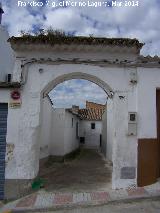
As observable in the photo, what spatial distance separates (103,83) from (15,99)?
9.25 ft

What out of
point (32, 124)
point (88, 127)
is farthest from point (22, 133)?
point (88, 127)

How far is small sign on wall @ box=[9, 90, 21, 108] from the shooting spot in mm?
9508

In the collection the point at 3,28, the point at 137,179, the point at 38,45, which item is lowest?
the point at 137,179

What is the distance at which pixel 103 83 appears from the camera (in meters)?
9.87

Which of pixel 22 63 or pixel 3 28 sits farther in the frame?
pixel 3 28

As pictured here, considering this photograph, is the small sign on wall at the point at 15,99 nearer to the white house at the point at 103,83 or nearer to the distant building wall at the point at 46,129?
the white house at the point at 103,83

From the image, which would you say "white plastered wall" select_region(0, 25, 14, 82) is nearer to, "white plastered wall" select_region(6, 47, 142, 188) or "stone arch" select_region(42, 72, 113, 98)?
"stone arch" select_region(42, 72, 113, 98)

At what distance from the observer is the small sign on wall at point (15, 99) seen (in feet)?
31.2

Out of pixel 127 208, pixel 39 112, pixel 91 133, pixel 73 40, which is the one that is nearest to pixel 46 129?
pixel 39 112

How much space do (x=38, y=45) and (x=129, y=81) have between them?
309 cm

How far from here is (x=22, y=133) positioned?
9523 millimetres

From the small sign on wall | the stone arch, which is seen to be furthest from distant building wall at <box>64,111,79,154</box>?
the small sign on wall

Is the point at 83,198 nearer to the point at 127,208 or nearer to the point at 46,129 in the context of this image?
the point at 127,208

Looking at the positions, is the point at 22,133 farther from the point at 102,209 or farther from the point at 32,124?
the point at 102,209
